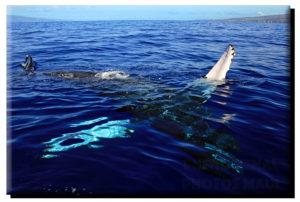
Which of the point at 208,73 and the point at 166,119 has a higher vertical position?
the point at 208,73

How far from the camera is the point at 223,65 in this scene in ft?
26.5

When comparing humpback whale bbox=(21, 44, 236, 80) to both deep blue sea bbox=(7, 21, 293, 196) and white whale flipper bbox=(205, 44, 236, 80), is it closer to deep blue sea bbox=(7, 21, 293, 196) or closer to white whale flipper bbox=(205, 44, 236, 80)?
white whale flipper bbox=(205, 44, 236, 80)

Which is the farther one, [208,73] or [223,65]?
[208,73]

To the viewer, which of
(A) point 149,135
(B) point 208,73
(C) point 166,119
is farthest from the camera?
(B) point 208,73

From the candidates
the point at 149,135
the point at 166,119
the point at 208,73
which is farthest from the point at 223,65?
the point at 149,135

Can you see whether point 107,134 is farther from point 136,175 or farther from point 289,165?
point 289,165

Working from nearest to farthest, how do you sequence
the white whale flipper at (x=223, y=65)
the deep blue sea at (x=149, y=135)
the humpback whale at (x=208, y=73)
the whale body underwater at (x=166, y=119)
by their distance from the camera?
the deep blue sea at (x=149, y=135) → the whale body underwater at (x=166, y=119) → the white whale flipper at (x=223, y=65) → the humpback whale at (x=208, y=73)

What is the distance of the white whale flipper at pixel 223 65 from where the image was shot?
25.3ft

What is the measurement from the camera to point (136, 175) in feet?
12.7

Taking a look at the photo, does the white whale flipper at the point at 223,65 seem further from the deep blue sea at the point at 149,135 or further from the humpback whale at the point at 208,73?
the deep blue sea at the point at 149,135

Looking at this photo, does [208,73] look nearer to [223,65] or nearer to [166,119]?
[223,65]

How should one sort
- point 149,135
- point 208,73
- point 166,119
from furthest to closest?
point 208,73
point 166,119
point 149,135

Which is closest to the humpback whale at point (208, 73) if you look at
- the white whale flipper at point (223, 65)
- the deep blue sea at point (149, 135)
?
the white whale flipper at point (223, 65)

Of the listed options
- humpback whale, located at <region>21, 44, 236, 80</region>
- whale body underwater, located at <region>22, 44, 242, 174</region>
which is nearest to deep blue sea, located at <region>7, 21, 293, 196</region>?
whale body underwater, located at <region>22, 44, 242, 174</region>
